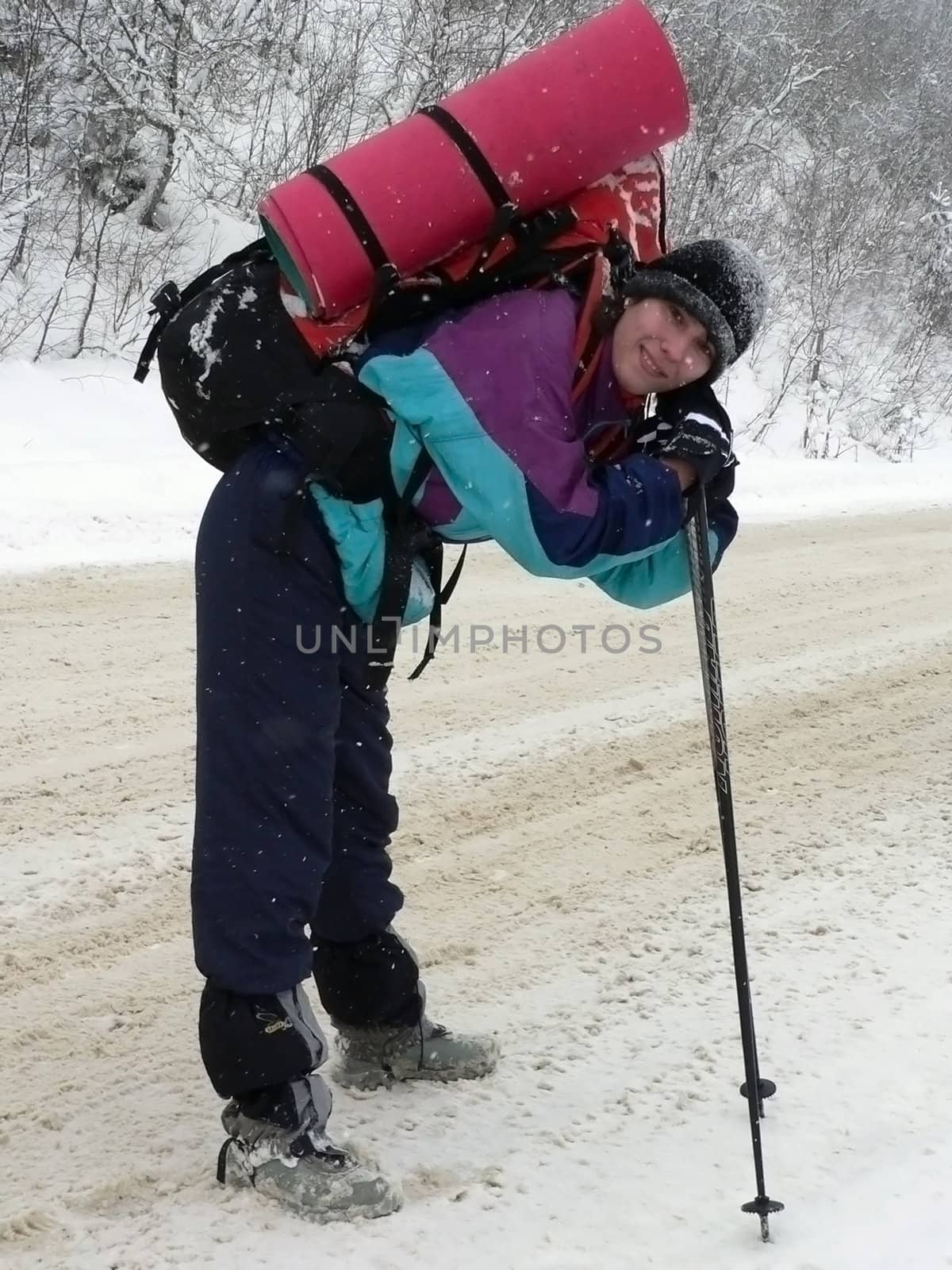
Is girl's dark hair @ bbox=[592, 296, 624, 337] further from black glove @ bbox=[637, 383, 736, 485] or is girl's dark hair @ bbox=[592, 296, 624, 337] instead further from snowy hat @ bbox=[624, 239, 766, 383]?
black glove @ bbox=[637, 383, 736, 485]

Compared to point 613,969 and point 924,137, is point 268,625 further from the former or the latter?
point 924,137

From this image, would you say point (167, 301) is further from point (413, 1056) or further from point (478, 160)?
point (413, 1056)

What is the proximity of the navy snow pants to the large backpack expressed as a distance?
72 millimetres

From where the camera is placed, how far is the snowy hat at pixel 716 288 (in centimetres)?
198

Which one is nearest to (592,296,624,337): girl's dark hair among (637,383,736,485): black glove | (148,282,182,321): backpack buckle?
(637,383,736,485): black glove

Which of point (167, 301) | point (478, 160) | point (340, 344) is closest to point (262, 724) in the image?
point (340, 344)

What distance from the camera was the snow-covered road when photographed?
204 centimetres

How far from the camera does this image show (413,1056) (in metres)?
2.53

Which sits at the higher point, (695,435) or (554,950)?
(695,435)

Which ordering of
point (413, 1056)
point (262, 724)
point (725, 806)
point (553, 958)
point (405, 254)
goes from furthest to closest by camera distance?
1. point (553, 958)
2. point (413, 1056)
3. point (725, 806)
4. point (262, 724)
5. point (405, 254)

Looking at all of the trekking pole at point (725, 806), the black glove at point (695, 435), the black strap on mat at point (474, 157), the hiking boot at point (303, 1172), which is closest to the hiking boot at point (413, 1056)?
the hiking boot at point (303, 1172)

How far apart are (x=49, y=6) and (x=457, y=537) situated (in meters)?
9.91

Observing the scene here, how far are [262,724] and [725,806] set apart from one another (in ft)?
2.88

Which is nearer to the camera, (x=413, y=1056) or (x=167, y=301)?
(x=167, y=301)
